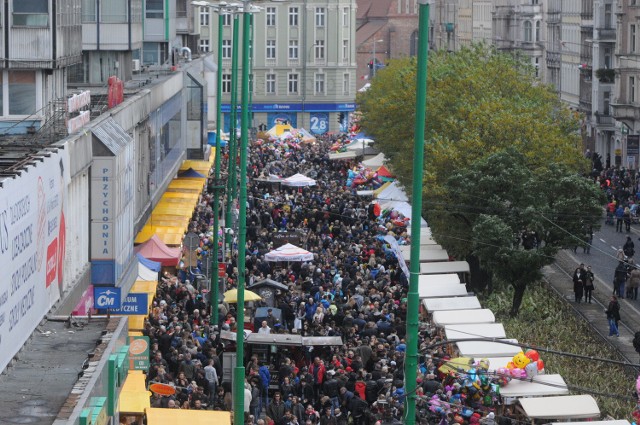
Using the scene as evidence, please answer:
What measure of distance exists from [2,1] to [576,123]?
3043cm

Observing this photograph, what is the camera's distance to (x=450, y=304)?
4072 cm

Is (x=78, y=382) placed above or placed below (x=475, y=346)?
above

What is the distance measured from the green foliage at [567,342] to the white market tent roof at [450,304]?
103 centimetres

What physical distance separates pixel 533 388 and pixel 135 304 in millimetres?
6998

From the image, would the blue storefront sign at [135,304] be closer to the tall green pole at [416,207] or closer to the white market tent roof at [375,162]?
the tall green pole at [416,207]

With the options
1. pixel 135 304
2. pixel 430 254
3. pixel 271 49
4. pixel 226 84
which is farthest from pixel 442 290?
pixel 226 84

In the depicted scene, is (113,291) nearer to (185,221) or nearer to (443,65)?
(185,221)

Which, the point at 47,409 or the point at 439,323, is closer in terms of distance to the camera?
the point at 47,409

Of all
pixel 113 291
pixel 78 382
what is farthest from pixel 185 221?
pixel 78 382

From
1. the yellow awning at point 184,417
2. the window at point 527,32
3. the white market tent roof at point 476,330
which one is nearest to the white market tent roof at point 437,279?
the white market tent roof at point 476,330

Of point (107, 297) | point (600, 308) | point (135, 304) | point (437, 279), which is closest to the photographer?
point (107, 297)

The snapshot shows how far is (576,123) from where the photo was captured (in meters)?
64.4

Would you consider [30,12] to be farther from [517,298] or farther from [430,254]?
[430,254]

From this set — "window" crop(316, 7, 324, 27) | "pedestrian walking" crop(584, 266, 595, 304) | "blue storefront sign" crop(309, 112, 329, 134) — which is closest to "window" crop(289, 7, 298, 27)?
"window" crop(316, 7, 324, 27)
